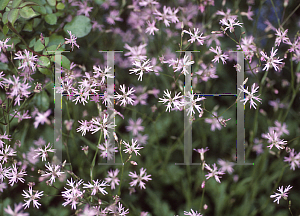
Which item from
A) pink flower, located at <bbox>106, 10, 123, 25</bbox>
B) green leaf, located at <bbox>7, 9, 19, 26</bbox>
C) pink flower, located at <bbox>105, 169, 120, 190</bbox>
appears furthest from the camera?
pink flower, located at <bbox>106, 10, 123, 25</bbox>

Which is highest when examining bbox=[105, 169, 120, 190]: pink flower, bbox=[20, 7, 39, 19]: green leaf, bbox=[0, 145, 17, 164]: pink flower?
bbox=[20, 7, 39, 19]: green leaf

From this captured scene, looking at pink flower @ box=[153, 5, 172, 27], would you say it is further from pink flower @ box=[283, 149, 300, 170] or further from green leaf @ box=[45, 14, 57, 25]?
pink flower @ box=[283, 149, 300, 170]

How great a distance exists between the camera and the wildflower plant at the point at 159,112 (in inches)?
28.7

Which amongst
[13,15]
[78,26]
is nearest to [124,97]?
[78,26]

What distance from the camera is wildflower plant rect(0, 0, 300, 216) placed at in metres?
0.73

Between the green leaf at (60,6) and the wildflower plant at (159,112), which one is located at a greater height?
the green leaf at (60,6)

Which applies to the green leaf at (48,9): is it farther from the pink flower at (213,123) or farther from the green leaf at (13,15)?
the pink flower at (213,123)

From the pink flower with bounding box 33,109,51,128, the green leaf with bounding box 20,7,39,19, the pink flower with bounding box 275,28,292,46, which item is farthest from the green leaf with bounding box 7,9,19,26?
the pink flower with bounding box 275,28,292,46

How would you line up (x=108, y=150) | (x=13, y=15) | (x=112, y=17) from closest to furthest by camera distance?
(x=13, y=15) → (x=108, y=150) → (x=112, y=17)

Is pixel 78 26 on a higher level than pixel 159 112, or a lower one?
higher

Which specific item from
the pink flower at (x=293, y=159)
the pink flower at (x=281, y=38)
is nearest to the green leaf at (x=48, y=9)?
the pink flower at (x=281, y=38)

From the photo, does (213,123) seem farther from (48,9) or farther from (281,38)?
(48,9)

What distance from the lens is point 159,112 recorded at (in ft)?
2.67

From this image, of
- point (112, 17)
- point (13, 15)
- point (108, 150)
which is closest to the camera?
point (13, 15)
